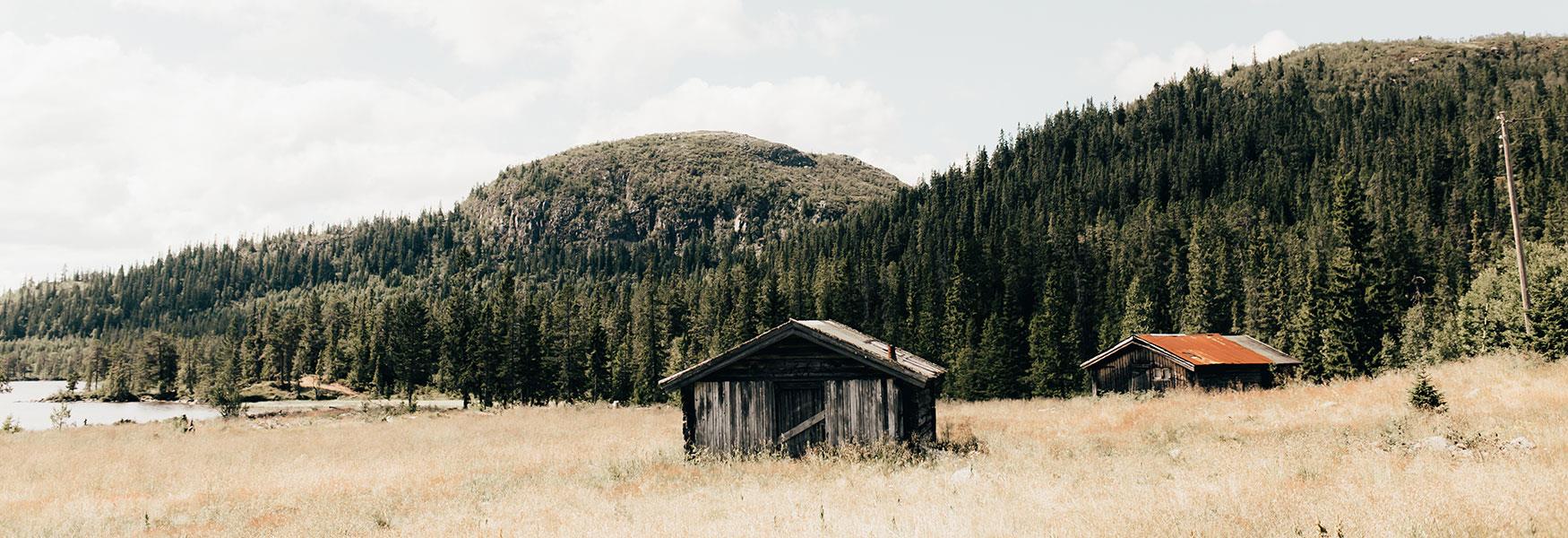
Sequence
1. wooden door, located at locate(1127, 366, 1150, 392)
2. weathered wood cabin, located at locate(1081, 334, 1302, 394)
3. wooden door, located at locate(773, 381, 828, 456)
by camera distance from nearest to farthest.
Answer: wooden door, located at locate(773, 381, 828, 456) → weathered wood cabin, located at locate(1081, 334, 1302, 394) → wooden door, located at locate(1127, 366, 1150, 392)

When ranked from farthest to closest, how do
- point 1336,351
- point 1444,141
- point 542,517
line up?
point 1444,141, point 1336,351, point 542,517

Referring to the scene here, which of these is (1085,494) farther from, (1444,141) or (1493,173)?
(1444,141)

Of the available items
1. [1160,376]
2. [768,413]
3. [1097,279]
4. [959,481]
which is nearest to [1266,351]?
[1160,376]

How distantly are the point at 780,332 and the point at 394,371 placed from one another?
328 ft

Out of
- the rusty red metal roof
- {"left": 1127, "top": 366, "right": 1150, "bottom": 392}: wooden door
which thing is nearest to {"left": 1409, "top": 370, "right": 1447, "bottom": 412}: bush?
the rusty red metal roof

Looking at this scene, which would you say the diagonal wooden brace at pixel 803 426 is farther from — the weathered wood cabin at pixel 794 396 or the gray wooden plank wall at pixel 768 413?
the gray wooden plank wall at pixel 768 413

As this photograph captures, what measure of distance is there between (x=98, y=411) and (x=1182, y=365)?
113m

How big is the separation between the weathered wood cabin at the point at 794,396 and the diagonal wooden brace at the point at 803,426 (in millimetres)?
24

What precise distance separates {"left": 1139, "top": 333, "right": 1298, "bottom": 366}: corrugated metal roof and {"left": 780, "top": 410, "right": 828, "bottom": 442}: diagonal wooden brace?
32784 mm

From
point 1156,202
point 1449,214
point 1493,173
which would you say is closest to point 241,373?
point 1156,202

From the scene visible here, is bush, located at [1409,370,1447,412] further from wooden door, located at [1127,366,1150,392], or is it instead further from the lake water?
the lake water

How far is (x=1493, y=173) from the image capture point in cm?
13012

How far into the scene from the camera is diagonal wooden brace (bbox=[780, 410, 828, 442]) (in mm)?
21828

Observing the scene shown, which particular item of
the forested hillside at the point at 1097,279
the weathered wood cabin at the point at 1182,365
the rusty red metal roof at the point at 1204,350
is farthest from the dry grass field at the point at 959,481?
the forested hillside at the point at 1097,279
